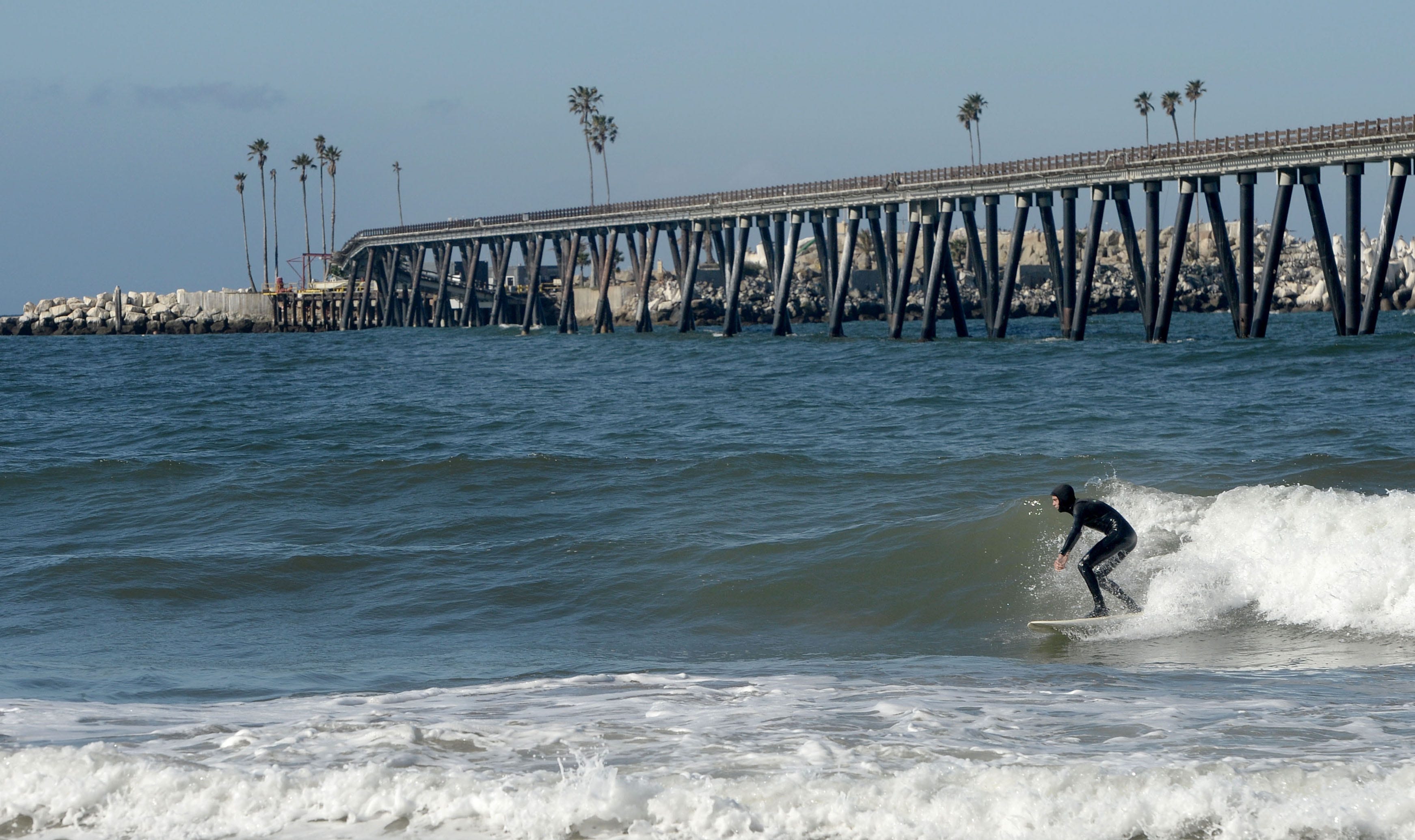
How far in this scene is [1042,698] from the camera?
29.5 feet

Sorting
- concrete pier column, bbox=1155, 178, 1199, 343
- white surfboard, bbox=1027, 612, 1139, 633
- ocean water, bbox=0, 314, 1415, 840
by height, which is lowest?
white surfboard, bbox=1027, 612, 1139, 633

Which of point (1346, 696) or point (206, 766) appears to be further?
point (1346, 696)

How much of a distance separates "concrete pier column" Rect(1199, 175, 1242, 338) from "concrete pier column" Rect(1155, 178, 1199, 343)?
500 millimetres

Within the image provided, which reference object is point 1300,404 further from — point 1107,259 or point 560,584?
point 1107,259

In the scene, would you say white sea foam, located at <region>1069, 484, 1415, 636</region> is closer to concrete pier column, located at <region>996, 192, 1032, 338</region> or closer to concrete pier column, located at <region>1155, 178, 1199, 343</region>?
concrete pier column, located at <region>1155, 178, 1199, 343</region>

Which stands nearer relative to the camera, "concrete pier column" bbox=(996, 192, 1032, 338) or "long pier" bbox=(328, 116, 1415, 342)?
"long pier" bbox=(328, 116, 1415, 342)

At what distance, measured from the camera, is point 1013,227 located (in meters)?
53.5

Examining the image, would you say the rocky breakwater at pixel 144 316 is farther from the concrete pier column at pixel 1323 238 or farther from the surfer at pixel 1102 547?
the surfer at pixel 1102 547

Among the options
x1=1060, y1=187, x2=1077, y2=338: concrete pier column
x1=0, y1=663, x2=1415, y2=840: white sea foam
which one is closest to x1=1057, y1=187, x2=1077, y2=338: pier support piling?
x1=1060, y1=187, x2=1077, y2=338: concrete pier column

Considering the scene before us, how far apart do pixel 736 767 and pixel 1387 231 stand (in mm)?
41428

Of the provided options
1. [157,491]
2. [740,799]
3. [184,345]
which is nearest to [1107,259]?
[184,345]

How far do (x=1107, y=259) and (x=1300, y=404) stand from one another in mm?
112181

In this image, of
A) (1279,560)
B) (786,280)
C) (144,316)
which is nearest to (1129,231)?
(786,280)

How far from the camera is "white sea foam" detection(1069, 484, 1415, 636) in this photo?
1236 centimetres
